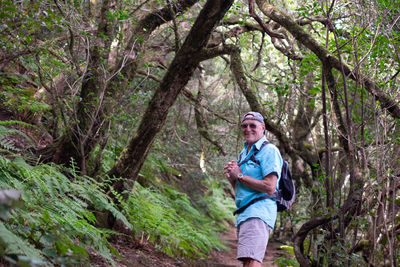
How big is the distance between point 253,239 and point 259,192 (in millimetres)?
485

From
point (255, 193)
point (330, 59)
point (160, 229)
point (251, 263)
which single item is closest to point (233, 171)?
point (255, 193)

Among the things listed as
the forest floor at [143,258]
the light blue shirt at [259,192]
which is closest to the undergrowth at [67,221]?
the forest floor at [143,258]

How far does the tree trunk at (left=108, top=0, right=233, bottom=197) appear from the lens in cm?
533

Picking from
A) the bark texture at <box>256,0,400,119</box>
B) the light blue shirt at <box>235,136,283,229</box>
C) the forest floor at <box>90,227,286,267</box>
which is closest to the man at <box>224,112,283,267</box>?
the light blue shirt at <box>235,136,283,229</box>

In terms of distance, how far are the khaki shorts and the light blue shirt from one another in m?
0.06

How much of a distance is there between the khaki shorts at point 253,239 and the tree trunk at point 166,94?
244 centimetres

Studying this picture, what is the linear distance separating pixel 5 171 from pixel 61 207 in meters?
0.64

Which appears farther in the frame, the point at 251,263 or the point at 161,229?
the point at 161,229

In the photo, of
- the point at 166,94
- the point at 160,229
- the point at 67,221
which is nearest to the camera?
the point at 67,221

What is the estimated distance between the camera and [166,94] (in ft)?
18.3

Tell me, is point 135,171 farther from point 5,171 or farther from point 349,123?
point 349,123

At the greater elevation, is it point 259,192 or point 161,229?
point 259,192

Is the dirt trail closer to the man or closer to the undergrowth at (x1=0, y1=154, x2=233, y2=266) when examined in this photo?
the undergrowth at (x1=0, y1=154, x2=233, y2=266)

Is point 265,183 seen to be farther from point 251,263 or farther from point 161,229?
point 161,229
